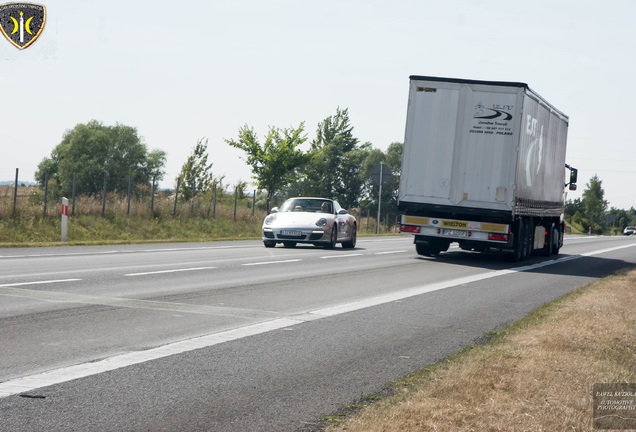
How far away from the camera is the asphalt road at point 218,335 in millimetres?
5277

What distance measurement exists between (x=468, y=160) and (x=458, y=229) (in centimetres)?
175

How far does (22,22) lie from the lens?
24.1m

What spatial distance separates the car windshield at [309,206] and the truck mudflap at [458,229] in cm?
377

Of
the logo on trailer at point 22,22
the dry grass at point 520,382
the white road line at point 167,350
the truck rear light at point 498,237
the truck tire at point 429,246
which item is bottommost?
the white road line at point 167,350

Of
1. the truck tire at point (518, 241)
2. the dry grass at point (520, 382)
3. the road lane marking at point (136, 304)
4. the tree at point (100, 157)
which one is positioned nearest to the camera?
the dry grass at point (520, 382)

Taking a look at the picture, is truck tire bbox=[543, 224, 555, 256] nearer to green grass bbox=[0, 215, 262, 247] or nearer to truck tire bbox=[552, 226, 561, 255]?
truck tire bbox=[552, 226, 561, 255]

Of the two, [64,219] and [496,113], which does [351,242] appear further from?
[64,219]

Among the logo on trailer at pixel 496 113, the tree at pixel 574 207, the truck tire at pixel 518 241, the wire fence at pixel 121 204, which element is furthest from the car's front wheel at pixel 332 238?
the tree at pixel 574 207

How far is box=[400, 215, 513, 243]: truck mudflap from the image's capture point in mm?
21766

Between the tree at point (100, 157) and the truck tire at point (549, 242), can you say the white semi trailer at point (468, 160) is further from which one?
the tree at point (100, 157)

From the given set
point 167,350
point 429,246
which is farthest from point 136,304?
point 429,246

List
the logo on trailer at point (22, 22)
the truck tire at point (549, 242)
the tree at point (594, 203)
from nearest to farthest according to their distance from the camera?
the logo on trailer at point (22, 22)
the truck tire at point (549, 242)
the tree at point (594, 203)

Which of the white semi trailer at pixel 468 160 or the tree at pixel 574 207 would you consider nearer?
the white semi trailer at pixel 468 160

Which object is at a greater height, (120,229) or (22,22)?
(22,22)
